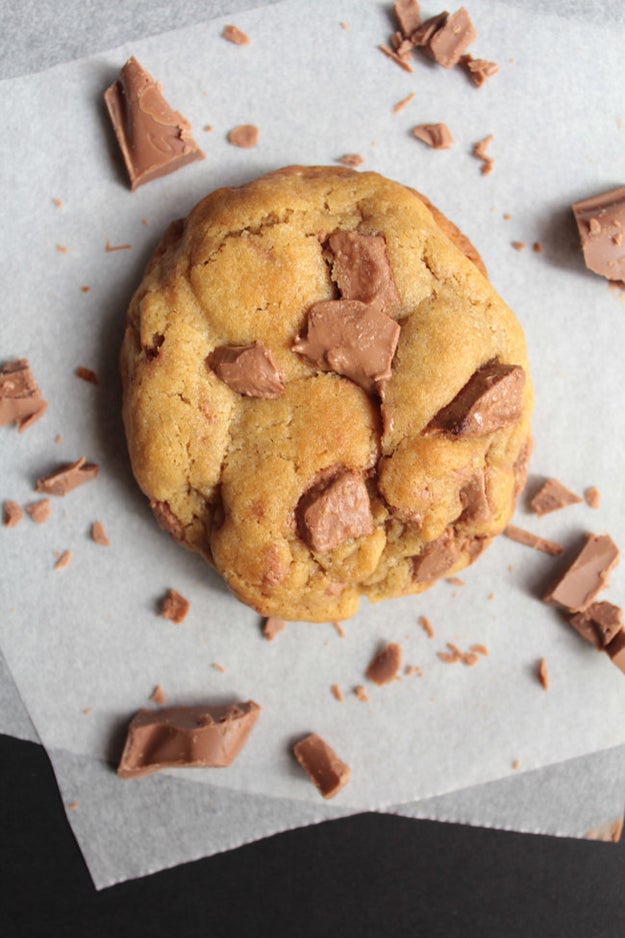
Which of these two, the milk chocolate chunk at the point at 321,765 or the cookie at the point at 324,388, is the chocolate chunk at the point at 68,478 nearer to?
the cookie at the point at 324,388

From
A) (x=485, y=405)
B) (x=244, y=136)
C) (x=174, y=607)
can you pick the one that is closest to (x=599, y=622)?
(x=485, y=405)

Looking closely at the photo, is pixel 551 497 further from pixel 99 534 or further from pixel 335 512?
pixel 99 534

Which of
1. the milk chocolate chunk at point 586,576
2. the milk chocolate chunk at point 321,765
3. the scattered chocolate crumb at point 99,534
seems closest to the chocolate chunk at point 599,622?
the milk chocolate chunk at point 586,576

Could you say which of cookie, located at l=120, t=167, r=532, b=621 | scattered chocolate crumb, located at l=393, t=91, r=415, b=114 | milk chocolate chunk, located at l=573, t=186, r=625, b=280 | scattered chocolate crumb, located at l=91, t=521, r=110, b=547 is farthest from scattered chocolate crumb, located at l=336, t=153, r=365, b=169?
scattered chocolate crumb, located at l=91, t=521, r=110, b=547

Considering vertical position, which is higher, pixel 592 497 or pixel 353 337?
pixel 353 337

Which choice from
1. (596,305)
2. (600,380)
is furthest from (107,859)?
(596,305)

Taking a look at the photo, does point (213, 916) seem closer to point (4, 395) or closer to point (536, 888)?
point (536, 888)
